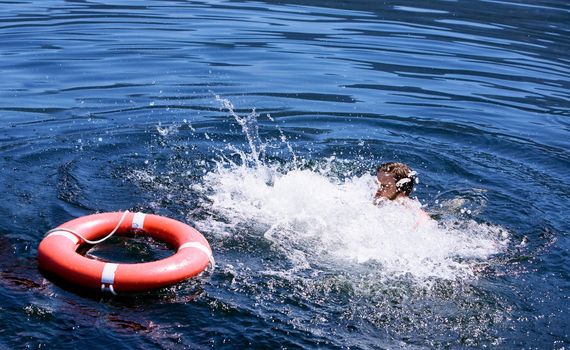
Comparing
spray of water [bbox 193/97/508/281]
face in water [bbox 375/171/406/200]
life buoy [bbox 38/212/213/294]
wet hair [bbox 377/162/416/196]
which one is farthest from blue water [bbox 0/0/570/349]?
wet hair [bbox 377/162/416/196]

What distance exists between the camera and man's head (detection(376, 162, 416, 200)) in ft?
23.9

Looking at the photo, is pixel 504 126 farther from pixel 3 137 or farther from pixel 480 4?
pixel 480 4

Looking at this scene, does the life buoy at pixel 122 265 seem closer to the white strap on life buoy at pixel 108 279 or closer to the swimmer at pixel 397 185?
the white strap on life buoy at pixel 108 279

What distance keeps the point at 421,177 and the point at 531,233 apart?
1735 mm

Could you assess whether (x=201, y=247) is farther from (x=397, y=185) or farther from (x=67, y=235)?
(x=397, y=185)

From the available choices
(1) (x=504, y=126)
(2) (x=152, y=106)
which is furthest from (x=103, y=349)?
(1) (x=504, y=126)

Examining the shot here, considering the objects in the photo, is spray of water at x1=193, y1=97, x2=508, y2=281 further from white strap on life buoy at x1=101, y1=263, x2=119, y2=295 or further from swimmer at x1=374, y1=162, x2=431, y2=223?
white strap on life buoy at x1=101, y1=263, x2=119, y2=295

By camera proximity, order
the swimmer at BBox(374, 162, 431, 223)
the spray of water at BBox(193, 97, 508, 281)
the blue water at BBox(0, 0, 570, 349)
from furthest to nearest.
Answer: the swimmer at BBox(374, 162, 431, 223) → the spray of water at BBox(193, 97, 508, 281) → the blue water at BBox(0, 0, 570, 349)

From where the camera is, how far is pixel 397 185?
7.33 m

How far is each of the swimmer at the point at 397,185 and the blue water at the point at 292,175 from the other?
0.69 feet

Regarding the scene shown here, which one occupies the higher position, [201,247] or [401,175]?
[401,175]

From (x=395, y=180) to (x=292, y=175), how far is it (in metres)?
1.20

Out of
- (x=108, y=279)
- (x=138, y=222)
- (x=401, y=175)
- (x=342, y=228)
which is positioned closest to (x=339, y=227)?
(x=342, y=228)

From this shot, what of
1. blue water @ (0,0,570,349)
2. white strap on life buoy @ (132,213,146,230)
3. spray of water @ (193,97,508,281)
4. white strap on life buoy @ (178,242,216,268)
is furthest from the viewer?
white strap on life buoy @ (132,213,146,230)
